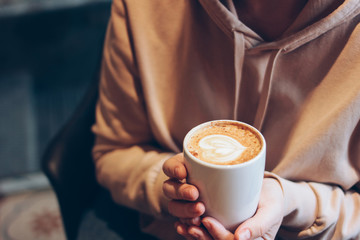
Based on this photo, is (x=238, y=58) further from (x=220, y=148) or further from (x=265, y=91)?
(x=220, y=148)

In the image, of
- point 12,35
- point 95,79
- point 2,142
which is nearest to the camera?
point 95,79

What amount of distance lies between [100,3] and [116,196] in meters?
1.31

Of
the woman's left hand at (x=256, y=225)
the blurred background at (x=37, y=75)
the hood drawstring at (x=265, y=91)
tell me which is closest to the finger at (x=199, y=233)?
the woman's left hand at (x=256, y=225)

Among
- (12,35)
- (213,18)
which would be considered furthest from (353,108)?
(12,35)

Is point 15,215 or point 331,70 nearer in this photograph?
point 331,70

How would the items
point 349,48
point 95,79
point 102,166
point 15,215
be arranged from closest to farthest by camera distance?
point 349,48, point 102,166, point 95,79, point 15,215

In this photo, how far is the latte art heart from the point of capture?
55 cm

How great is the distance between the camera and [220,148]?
57 centimetres

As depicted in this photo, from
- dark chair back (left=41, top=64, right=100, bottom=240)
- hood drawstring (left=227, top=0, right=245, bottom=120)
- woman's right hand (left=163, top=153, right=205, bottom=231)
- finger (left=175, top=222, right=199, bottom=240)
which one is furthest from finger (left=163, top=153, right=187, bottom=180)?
dark chair back (left=41, top=64, right=100, bottom=240)

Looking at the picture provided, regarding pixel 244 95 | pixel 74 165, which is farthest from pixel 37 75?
pixel 244 95

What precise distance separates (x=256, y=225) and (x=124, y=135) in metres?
0.41

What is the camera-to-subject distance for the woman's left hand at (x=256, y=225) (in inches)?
23.0

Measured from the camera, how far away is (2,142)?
1.88 metres

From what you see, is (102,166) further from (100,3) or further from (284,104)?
(100,3)
